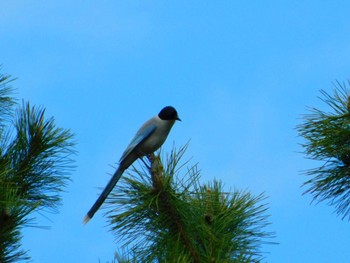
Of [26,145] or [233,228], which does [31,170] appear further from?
[233,228]

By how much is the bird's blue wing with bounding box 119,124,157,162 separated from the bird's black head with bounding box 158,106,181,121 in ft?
0.43

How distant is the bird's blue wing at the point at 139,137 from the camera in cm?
574

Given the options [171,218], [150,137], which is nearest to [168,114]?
[150,137]

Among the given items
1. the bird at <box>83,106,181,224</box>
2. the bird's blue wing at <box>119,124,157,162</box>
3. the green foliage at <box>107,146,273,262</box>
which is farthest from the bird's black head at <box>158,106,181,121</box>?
the green foliage at <box>107,146,273,262</box>

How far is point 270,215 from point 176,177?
654 mm

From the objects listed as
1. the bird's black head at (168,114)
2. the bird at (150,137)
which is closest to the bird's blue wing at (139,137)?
the bird at (150,137)

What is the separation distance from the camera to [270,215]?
4195 millimetres

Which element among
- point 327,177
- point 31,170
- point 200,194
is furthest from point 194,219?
point 31,170

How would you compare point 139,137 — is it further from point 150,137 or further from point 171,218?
point 171,218

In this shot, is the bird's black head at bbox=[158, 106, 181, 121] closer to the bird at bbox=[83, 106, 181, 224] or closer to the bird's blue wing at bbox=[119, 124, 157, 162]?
the bird at bbox=[83, 106, 181, 224]

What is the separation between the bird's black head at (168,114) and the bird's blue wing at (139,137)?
0.13 meters

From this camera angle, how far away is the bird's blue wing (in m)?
5.74

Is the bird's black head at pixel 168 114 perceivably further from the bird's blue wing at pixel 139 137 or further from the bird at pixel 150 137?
the bird's blue wing at pixel 139 137

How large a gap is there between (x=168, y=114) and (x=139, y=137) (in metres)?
0.31
